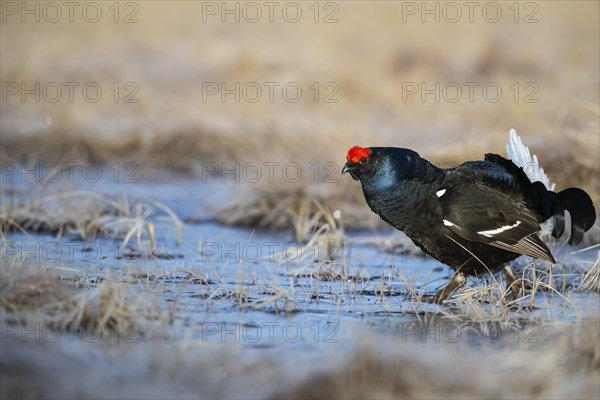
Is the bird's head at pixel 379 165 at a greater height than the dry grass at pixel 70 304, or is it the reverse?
the bird's head at pixel 379 165

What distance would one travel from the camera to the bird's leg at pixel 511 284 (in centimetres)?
591

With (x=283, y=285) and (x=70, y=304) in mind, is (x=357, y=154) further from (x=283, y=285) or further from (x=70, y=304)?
(x=70, y=304)

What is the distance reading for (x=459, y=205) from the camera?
573 cm

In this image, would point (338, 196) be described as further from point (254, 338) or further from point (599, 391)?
point (599, 391)

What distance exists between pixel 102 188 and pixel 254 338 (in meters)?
4.93

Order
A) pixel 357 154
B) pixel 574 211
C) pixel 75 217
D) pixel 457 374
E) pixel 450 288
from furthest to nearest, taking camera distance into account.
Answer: pixel 75 217 → pixel 574 211 → pixel 450 288 → pixel 357 154 → pixel 457 374

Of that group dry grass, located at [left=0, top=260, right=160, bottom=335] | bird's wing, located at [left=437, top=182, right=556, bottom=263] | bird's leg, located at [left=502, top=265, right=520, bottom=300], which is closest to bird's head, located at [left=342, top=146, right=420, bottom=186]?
bird's wing, located at [left=437, top=182, right=556, bottom=263]

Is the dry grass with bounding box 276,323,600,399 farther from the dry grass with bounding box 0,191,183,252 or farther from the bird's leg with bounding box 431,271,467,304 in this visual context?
the dry grass with bounding box 0,191,183,252

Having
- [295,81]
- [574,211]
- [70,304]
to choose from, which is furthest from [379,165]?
[295,81]

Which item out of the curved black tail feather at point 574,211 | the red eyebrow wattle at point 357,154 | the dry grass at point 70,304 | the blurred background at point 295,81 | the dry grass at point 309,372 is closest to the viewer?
the dry grass at point 309,372

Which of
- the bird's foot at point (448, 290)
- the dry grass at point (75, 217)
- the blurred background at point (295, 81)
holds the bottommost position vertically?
the bird's foot at point (448, 290)

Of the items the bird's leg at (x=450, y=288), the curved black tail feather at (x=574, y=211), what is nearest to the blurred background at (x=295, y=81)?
the curved black tail feather at (x=574, y=211)

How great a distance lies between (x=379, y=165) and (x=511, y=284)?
109 cm

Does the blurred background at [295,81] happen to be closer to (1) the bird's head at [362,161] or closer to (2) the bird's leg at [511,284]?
(2) the bird's leg at [511,284]
